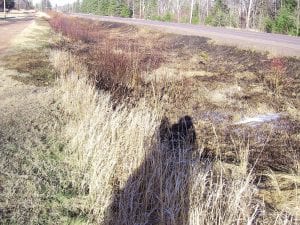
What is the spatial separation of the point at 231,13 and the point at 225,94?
36727 millimetres

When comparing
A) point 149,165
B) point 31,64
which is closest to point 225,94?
point 149,165

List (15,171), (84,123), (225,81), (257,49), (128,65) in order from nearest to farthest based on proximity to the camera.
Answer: (15,171), (84,123), (128,65), (225,81), (257,49)

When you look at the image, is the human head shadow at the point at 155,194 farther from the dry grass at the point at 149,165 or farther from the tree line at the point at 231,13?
the tree line at the point at 231,13

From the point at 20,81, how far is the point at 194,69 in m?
5.43

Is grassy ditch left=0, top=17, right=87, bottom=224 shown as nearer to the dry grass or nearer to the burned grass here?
the dry grass

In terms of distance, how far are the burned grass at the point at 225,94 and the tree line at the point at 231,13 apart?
36.6 feet

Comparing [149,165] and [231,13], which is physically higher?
[231,13]

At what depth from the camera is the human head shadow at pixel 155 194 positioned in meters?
3.51

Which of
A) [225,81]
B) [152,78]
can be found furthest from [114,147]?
[225,81]

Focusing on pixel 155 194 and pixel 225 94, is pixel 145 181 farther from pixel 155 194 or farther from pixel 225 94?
pixel 225 94

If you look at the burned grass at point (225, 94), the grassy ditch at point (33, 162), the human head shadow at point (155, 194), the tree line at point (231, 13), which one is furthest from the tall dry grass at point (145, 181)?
the tree line at point (231, 13)

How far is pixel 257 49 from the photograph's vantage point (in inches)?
510

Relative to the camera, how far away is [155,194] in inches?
153

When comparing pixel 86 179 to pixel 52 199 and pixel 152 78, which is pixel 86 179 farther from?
pixel 152 78
